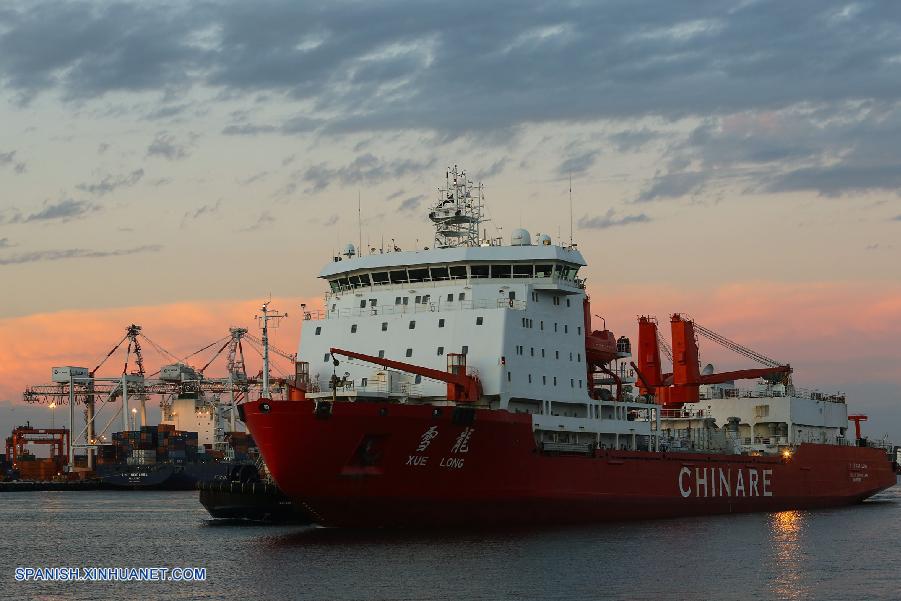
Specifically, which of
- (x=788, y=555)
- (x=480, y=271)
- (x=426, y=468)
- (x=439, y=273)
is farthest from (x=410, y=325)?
(x=788, y=555)

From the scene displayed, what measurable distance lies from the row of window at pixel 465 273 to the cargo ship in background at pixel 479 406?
0.15 ft

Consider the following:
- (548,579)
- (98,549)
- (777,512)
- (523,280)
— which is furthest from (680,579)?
(777,512)

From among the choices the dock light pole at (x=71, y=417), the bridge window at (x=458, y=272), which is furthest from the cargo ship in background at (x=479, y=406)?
the dock light pole at (x=71, y=417)

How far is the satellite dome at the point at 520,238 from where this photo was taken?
39.9m

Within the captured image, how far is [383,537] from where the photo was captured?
33.5 metres

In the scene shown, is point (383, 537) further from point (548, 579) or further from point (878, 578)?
point (878, 578)

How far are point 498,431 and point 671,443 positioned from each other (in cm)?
1355

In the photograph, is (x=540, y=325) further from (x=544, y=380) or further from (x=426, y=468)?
(x=426, y=468)

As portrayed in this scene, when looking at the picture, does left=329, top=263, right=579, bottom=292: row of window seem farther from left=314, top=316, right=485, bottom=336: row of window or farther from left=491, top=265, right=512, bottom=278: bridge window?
left=314, top=316, right=485, bottom=336: row of window

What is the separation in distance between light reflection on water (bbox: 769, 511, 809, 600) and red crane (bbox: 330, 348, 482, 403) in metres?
9.34

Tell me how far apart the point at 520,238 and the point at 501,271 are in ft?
4.69

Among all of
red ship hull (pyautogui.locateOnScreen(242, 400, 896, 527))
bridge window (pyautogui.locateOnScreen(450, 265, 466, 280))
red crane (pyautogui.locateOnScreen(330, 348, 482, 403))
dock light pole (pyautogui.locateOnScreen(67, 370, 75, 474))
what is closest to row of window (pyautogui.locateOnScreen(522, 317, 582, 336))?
bridge window (pyautogui.locateOnScreen(450, 265, 466, 280))

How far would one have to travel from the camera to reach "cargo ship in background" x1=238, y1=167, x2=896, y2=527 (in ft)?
109

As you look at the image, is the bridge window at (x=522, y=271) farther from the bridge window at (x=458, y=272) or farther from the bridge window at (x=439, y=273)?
the bridge window at (x=439, y=273)
